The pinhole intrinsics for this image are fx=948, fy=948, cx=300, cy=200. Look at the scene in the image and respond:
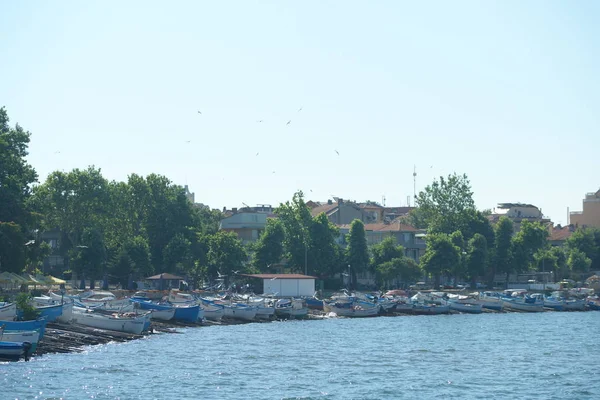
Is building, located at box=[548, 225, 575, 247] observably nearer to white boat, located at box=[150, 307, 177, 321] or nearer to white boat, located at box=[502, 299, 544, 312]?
white boat, located at box=[502, 299, 544, 312]

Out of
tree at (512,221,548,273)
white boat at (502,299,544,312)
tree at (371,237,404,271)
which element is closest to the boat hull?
white boat at (502,299,544,312)

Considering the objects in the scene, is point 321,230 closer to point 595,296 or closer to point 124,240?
point 124,240

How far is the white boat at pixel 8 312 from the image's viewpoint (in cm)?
5722

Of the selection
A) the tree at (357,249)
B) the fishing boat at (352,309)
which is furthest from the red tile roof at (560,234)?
the fishing boat at (352,309)

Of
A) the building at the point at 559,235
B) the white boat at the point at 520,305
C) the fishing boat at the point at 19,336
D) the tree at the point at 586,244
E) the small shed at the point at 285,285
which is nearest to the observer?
the fishing boat at the point at 19,336

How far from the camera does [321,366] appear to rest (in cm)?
5272

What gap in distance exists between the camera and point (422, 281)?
134625mm

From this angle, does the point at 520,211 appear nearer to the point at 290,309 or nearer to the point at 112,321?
the point at 290,309

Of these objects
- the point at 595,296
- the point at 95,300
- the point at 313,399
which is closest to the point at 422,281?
the point at 595,296

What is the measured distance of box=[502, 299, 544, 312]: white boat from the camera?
362 ft

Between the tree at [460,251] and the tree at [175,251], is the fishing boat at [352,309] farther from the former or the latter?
the tree at [460,251]

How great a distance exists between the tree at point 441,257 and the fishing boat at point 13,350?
7793cm

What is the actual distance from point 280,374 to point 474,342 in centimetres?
2389

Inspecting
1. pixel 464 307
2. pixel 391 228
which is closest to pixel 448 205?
pixel 391 228
